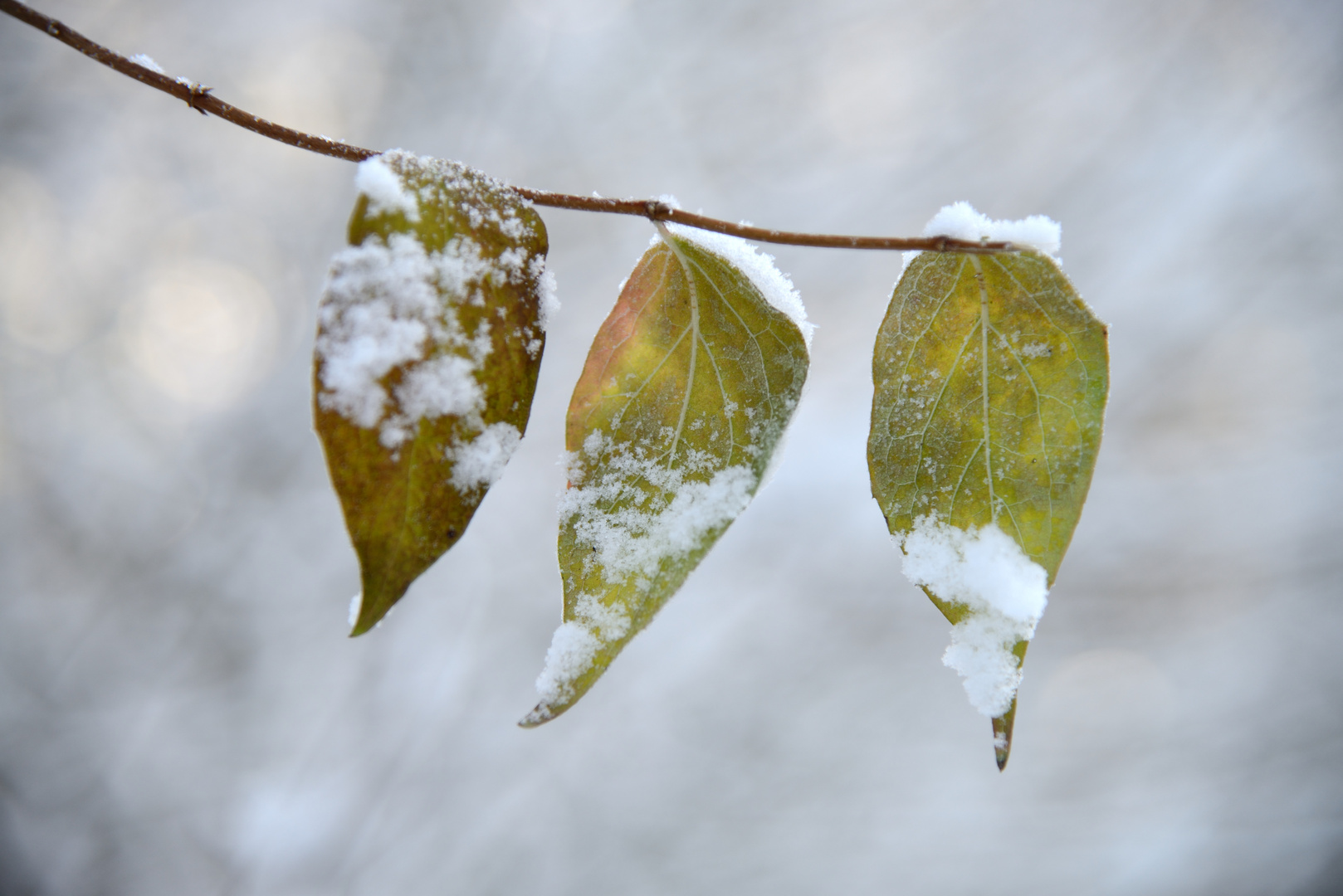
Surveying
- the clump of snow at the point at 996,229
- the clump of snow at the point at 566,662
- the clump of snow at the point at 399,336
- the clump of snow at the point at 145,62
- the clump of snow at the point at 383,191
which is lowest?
the clump of snow at the point at 566,662

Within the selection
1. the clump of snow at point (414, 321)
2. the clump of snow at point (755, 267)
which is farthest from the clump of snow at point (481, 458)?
the clump of snow at point (755, 267)

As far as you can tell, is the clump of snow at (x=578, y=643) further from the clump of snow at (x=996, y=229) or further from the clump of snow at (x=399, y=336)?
the clump of snow at (x=996, y=229)

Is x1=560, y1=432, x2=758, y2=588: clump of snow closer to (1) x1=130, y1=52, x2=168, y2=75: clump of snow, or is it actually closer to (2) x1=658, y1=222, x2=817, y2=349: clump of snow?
(2) x1=658, y1=222, x2=817, y2=349: clump of snow

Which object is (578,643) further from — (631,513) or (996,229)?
(996,229)

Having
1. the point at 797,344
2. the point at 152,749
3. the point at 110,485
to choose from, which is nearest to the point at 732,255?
the point at 797,344

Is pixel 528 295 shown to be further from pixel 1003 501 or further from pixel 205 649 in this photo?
pixel 205 649

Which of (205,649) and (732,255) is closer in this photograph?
(732,255)
